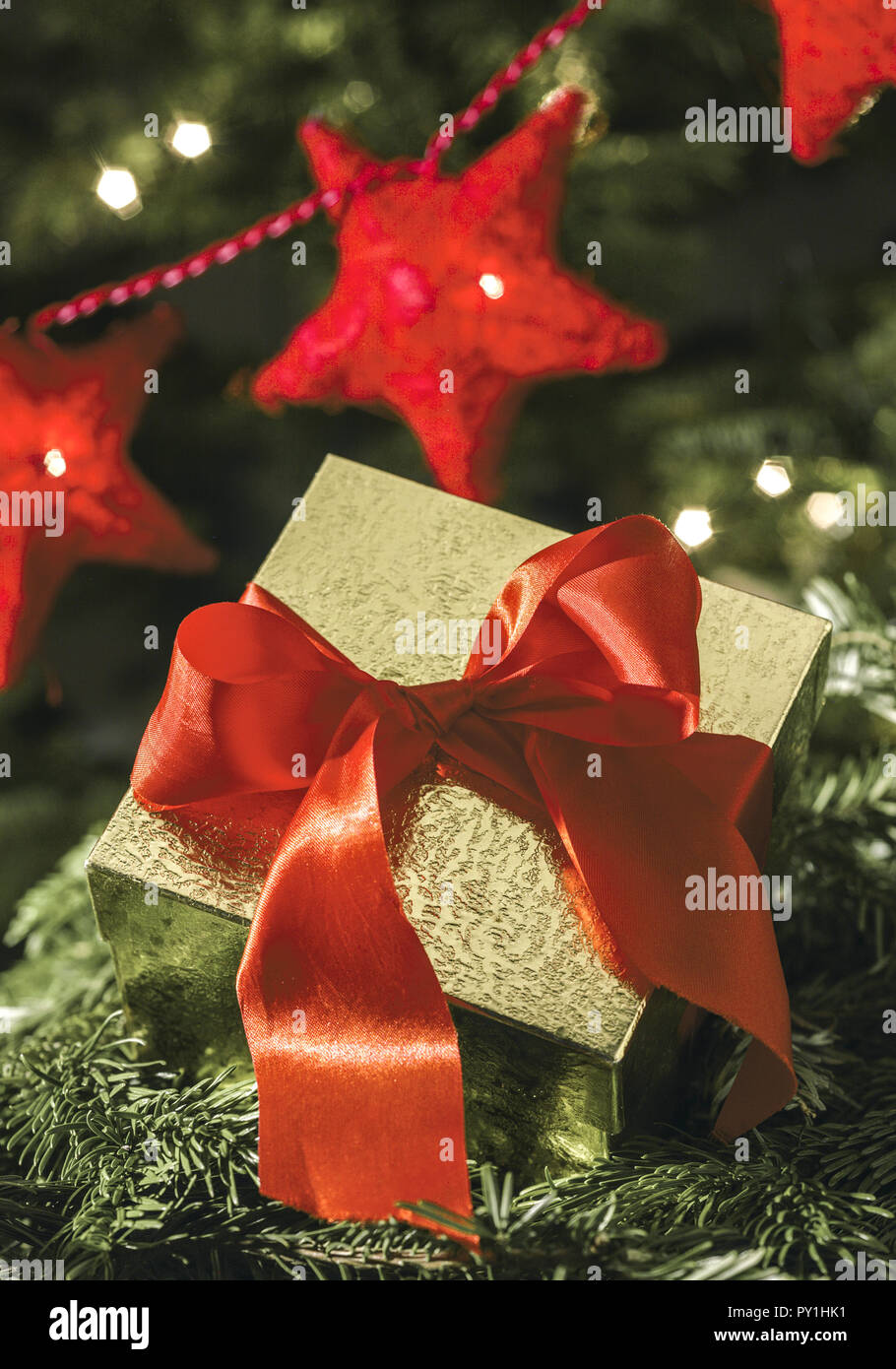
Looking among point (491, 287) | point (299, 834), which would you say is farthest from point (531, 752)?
point (491, 287)

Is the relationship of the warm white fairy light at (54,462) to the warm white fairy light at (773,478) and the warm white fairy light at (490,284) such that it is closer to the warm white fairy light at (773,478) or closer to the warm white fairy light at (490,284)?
the warm white fairy light at (490,284)

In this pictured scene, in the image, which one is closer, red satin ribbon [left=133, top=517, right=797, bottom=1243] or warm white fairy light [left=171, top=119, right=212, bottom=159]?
red satin ribbon [left=133, top=517, right=797, bottom=1243]

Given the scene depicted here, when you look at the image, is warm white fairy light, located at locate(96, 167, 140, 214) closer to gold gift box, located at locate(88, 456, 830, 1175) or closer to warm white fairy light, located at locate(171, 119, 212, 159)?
warm white fairy light, located at locate(171, 119, 212, 159)

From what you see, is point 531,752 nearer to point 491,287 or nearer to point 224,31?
point 491,287

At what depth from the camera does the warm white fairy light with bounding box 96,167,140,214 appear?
1.02 meters

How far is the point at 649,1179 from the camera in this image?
0.71 metres

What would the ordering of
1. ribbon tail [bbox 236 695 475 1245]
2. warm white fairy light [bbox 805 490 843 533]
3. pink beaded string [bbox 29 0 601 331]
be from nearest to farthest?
1. ribbon tail [bbox 236 695 475 1245]
2. pink beaded string [bbox 29 0 601 331]
3. warm white fairy light [bbox 805 490 843 533]

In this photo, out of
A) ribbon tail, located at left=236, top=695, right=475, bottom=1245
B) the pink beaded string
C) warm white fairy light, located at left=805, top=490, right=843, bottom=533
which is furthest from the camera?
warm white fairy light, located at left=805, top=490, right=843, bottom=533

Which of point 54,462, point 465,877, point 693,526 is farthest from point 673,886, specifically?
point 54,462

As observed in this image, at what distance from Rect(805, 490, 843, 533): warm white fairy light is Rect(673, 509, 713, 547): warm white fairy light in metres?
0.08

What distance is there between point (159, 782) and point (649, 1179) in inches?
13.2

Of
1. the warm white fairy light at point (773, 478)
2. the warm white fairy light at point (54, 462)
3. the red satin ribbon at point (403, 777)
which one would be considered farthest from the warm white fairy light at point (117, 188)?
the warm white fairy light at point (773, 478)

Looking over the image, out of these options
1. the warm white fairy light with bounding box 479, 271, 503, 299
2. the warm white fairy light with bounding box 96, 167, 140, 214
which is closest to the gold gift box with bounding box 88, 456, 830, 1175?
the warm white fairy light with bounding box 479, 271, 503, 299

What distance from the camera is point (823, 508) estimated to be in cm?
106
